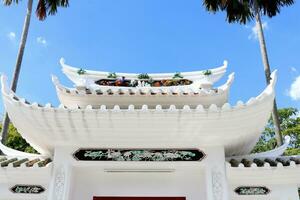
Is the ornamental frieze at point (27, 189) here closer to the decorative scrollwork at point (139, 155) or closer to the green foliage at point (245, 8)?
the decorative scrollwork at point (139, 155)

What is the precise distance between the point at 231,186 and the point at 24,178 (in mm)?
4026

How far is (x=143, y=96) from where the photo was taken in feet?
26.4

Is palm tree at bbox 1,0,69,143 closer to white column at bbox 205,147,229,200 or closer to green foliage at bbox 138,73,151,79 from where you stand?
green foliage at bbox 138,73,151,79

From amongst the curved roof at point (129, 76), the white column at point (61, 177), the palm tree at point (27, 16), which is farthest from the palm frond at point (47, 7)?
the white column at point (61, 177)

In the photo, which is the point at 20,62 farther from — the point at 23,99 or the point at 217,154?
the point at 217,154

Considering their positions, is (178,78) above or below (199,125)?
above

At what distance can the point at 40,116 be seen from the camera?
21.6ft

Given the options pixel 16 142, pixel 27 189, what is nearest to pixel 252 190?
pixel 27 189

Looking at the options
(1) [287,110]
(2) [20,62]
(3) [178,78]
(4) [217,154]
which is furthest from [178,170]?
(1) [287,110]

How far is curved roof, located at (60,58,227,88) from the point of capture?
8.97 meters

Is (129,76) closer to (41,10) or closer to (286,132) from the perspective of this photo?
(41,10)

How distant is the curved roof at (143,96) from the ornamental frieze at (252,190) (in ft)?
6.55

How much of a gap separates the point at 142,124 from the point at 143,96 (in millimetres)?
1498

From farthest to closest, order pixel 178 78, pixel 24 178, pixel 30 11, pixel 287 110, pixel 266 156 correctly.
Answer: pixel 287 110 < pixel 30 11 < pixel 178 78 < pixel 266 156 < pixel 24 178
